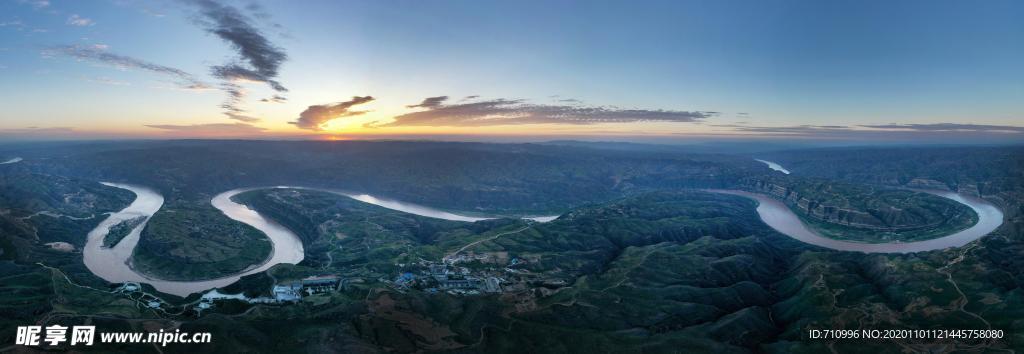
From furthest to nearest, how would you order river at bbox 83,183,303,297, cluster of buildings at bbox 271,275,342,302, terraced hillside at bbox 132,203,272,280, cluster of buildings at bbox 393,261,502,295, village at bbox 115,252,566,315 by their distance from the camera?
1. terraced hillside at bbox 132,203,272,280
2. river at bbox 83,183,303,297
3. cluster of buildings at bbox 393,261,502,295
4. cluster of buildings at bbox 271,275,342,302
5. village at bbox 115,252,566,315

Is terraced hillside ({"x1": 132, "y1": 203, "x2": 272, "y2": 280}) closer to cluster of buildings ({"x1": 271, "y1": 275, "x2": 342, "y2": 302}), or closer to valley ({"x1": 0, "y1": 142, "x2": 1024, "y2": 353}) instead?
valley ({"x1": 0, "y1": 142, "x2": 1024, "y2": 353})

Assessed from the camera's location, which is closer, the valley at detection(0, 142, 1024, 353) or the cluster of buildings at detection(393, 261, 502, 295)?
the valley at detection(0, 142, 1024, 353)

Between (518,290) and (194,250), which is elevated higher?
(518,290)

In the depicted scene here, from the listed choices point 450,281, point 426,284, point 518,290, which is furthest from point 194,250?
point 518,290

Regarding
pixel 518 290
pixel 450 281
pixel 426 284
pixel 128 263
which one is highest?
pixel 426 284

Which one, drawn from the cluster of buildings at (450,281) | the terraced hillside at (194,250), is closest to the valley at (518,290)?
the cluster of buildings at (450,281)

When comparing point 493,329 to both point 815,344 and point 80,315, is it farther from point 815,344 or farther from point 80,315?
point 80,315

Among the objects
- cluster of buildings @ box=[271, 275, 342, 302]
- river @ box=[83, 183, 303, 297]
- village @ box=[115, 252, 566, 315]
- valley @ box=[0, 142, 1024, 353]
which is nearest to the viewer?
valley @ box=[0, 142, 1024, 353]

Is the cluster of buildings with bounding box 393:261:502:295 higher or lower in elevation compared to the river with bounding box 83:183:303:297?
higher

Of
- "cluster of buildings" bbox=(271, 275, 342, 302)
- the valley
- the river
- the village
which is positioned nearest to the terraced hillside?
the valley

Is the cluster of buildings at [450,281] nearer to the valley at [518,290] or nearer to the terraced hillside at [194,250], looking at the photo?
the valley at [518,290]

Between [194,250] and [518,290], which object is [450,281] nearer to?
[518,290]
